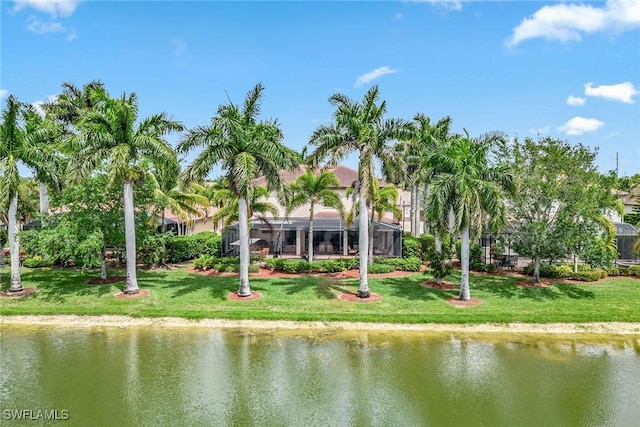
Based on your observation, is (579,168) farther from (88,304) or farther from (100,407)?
(88,304)

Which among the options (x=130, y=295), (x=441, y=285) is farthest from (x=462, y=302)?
(x=130, y=295)

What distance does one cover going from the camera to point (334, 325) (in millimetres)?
16453

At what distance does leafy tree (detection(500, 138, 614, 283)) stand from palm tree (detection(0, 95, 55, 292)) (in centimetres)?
2284

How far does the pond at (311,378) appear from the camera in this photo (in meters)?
9.78

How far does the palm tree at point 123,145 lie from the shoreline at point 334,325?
3503 millimetres

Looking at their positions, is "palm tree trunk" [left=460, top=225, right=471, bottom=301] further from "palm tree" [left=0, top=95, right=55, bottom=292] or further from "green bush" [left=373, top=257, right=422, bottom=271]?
"palm tree" [left=0, top=95, right=55, bottom=292]

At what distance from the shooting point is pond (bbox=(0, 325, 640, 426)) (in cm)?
978

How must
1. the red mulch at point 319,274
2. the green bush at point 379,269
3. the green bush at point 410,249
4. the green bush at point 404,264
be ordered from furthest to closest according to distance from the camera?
1. the green bush at point 410,249
2. the green bush at point 404,264
3. the green bush at point 379,269
4. the red mulch at point 319,274

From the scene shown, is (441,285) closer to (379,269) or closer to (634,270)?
(379,269)

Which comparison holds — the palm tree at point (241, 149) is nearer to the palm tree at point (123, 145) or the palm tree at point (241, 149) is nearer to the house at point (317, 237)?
the palm tree at point (123, 145)

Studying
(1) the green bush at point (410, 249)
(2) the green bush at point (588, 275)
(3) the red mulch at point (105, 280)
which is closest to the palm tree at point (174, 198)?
(3) the red mulch at point (105, 280)

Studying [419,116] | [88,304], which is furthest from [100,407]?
[419,116]

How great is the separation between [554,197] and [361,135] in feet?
33.8

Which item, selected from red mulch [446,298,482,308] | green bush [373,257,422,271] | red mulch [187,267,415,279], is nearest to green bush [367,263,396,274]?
red mulch [187,267,415,279]
